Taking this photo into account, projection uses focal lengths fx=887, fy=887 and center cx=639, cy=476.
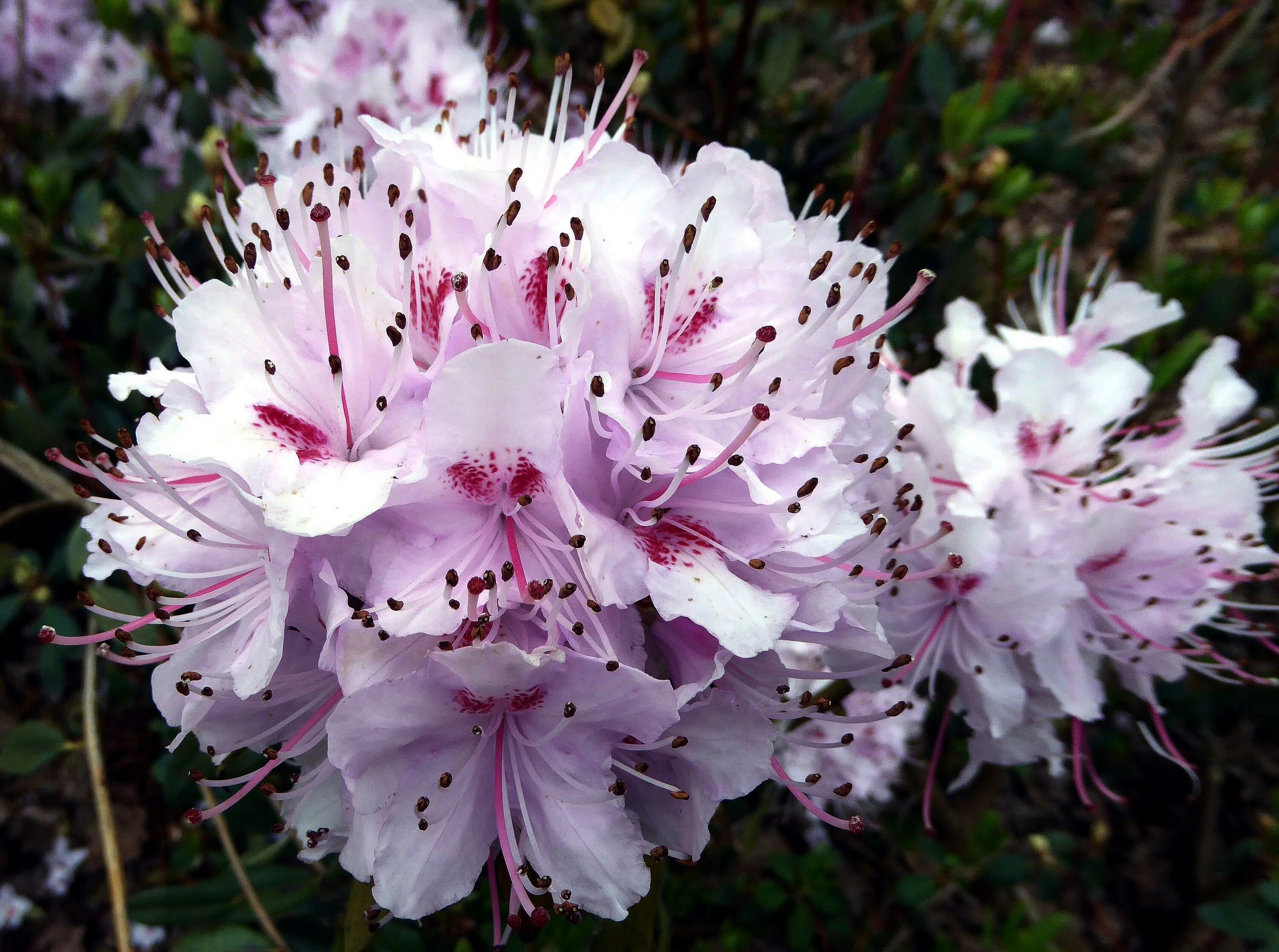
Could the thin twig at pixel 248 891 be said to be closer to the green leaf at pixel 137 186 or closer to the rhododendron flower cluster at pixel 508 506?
the rhododendron flower cluster at pixel 508 506

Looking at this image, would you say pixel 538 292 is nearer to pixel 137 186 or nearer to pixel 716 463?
pixel 716 463

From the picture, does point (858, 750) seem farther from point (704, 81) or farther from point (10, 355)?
point (10, 355)

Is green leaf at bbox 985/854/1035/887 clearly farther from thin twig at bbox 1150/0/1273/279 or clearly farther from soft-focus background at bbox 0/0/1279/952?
thin twig at bbox 1150/0/1273/279

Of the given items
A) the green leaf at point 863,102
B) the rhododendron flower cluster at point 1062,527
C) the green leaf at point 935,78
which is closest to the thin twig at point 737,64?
the green leaf at point 863,102

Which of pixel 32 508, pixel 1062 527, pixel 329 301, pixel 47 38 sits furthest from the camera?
pixel 47 38

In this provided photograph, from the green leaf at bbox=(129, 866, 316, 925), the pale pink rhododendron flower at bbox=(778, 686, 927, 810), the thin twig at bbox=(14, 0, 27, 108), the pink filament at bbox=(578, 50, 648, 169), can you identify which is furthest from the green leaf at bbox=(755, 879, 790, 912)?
the thin twig at bbox=(14, 0, 27, 108)

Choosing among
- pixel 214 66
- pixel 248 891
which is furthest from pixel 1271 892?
pixel 214 66
